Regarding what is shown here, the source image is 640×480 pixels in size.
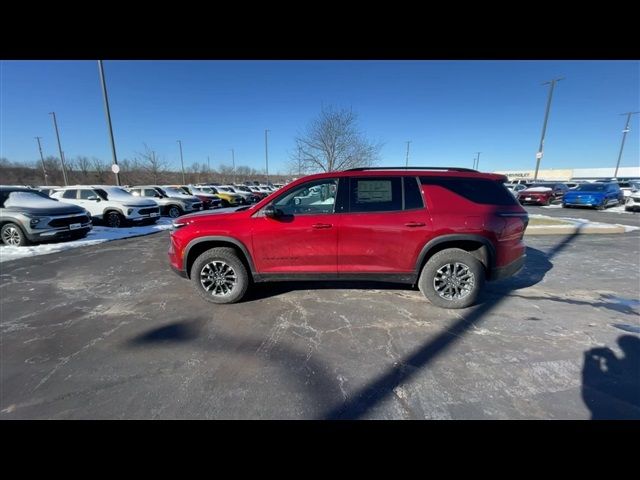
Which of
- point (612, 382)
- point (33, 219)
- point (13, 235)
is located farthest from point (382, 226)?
point (13, 235)

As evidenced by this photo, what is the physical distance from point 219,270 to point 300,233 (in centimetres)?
135

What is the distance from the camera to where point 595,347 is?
278cm

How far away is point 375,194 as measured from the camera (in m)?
3.69

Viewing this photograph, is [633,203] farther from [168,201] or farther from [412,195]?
[168,201]

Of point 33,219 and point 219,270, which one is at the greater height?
point 33,219

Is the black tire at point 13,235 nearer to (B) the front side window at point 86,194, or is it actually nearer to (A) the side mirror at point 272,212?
(B) the front side window at point 86,194

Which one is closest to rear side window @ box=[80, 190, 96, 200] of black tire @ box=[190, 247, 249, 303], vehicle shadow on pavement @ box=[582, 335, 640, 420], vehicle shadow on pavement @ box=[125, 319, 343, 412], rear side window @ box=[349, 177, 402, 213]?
black tire @ box=[190, 247, 249, 303]

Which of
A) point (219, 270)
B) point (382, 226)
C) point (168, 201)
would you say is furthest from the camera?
point (168, 201)

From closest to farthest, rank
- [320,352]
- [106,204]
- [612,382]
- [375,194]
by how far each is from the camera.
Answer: [612,382]
[320,352]
[375,194]
[106,204]

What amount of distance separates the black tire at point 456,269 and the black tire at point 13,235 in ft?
34.5

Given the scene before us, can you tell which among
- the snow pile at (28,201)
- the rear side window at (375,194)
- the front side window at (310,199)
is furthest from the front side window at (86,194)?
the rear side window at (375,194)
